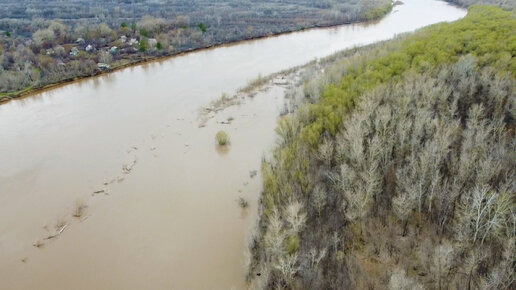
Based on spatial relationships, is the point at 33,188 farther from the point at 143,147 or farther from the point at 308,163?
the point at 308,163

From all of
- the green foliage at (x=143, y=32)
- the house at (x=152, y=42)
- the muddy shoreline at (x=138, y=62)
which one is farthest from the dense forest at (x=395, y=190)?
the green foliage at (x=143, y=32)

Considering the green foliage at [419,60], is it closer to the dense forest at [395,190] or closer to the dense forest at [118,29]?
the dense forest at [395,190]

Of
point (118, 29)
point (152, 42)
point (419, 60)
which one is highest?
point (118, 29)

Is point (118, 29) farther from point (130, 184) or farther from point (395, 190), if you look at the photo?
point (395, 190)

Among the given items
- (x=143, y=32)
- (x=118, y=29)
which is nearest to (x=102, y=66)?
(x=143, y=32)

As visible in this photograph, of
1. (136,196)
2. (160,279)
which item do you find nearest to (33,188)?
(136,196)

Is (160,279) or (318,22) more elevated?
(318,22)
